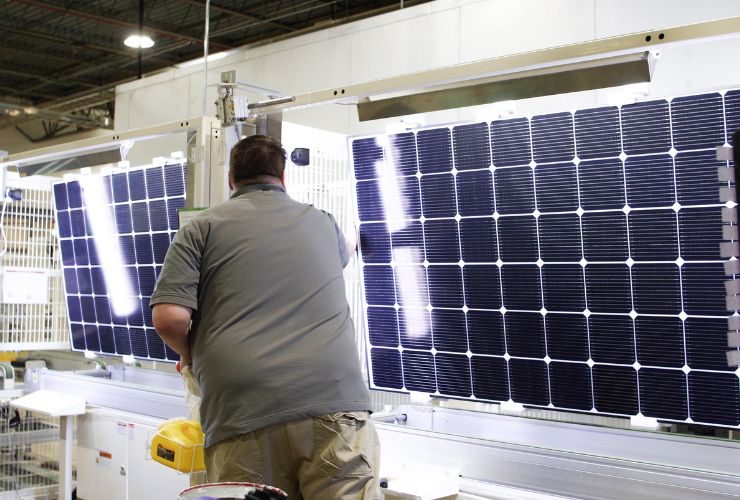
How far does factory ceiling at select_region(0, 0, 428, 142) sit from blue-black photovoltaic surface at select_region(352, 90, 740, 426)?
6.15 meters

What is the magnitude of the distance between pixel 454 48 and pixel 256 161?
4.43 m

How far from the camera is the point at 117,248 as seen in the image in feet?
17.1

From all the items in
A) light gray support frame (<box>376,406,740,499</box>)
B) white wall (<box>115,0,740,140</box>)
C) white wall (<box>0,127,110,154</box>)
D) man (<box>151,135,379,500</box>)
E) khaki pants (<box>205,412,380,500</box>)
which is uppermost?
white wall (<box>0,127,110,154</box>)

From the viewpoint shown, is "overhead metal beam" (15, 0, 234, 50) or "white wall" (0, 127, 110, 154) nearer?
"overhead metal beam" (15, 0, 234, 50)

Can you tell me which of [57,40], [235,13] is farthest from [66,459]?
[57,40]

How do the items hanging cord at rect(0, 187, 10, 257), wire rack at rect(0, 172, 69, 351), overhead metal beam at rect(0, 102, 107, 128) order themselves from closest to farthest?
1. hanging cord at rect(0, 187, 10, 257)
2. wire rack at rect(0, 172, 69, 351)
3. overhead metal beam at rect(0, 102, 107, 128)

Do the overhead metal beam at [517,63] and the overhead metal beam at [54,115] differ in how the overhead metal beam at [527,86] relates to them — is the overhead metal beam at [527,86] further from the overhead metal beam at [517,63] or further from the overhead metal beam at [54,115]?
the overhead metal beam at [54,115]

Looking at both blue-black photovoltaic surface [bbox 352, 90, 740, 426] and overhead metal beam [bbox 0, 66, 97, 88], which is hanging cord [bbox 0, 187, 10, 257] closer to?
blue-black photovoltaic surface [bbox 352, 90, 740, 426]

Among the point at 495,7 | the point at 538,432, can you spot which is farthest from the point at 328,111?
the point at 538,432

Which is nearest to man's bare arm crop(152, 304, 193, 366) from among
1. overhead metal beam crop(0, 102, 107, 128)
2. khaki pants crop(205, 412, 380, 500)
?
khaki pants crop(205, 412, 380, 500)

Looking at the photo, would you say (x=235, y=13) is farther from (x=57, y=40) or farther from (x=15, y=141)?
(x=15, y=141)

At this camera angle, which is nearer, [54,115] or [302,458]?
[302,458]

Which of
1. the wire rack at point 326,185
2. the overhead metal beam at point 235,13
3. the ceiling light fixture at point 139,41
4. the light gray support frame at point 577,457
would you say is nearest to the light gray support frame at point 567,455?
the light gray support frame at point 577,457

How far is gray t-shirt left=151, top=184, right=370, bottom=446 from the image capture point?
8.85ft
